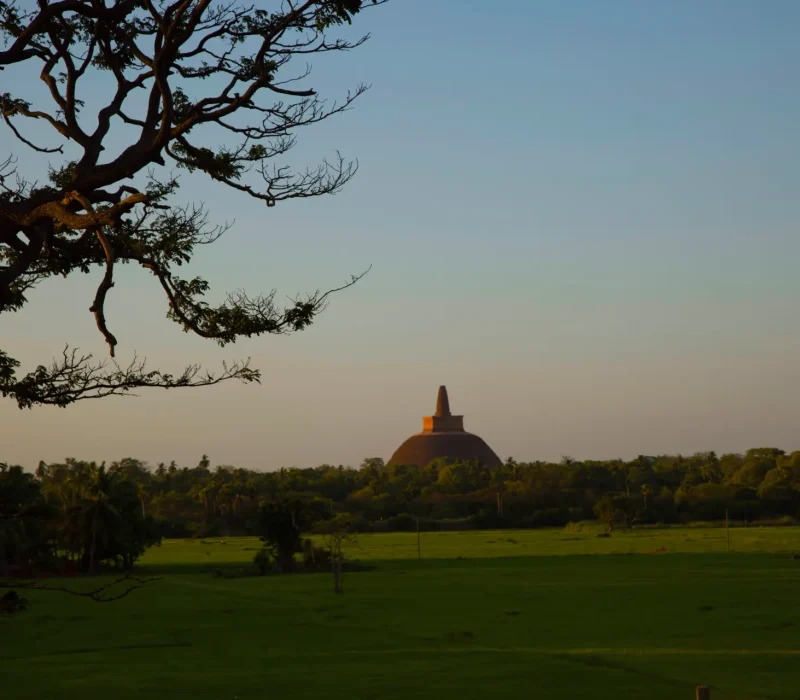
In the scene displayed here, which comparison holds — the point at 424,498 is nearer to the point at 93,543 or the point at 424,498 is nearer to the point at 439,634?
the point at 93,543

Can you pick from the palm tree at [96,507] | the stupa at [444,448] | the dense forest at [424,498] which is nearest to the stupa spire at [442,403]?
the stupa at [444,448]

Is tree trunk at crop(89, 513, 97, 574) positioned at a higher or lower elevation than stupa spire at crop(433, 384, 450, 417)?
lower

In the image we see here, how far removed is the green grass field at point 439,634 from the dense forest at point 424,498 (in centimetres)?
665

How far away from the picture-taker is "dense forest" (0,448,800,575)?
6431 cm

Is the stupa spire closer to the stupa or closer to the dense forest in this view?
the stupa

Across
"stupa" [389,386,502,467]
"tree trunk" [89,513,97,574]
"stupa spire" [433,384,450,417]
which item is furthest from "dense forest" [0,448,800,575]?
"stupa spire" [433,384,450,417]

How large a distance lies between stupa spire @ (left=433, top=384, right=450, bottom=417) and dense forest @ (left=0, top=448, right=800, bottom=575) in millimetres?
62143

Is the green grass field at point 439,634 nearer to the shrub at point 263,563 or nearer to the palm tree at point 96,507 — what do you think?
the shrub at point 263,563

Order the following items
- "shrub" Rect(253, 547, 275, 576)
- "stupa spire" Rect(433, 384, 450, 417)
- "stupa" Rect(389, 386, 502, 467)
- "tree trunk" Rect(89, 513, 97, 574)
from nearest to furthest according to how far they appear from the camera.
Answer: "shrub" Rect(253, 547, 275, 576), "tree trunk" Rect(89, 513, 97, 574), "stupa" Rect(389, 386, 502, 467), "stupa spire" Rect(433, 384, 450, 417)

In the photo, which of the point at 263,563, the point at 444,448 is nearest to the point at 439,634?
the point at 263,563

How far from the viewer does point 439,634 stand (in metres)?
32.2

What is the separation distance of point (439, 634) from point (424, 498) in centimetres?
7620

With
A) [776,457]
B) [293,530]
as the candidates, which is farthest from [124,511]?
[776,457]

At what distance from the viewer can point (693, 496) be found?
3858 inches
